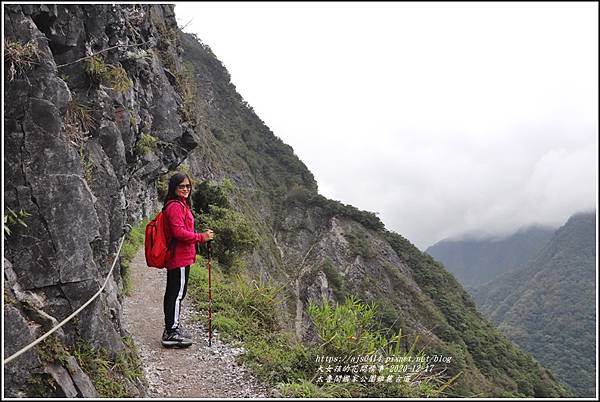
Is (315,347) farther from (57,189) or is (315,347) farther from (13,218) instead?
(13,218)

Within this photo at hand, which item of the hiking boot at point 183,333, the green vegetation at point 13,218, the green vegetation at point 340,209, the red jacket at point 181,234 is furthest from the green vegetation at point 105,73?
the green vegetation at point 340,209

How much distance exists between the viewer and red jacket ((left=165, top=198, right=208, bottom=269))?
6.14 metres

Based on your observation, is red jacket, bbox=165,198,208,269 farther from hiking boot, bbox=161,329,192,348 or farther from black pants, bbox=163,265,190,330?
hiking boot, bbox=161,329,192,348

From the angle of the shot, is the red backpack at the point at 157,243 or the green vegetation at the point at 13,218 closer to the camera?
the green vegetation at the point at 13,218

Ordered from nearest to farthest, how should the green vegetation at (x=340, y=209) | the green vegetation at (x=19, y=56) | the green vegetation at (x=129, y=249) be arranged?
the green vegetation at (x=19, y=56), the green vegetation at (x=129, y=249), the green vegetation at (x=340, y=209)

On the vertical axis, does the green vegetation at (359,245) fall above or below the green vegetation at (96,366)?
above

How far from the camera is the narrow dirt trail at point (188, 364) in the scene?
239 inches

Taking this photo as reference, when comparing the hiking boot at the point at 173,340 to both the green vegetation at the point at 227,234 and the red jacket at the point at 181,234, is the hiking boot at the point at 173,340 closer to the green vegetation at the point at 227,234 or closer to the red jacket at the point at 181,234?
the red jacket at the point at 181,234

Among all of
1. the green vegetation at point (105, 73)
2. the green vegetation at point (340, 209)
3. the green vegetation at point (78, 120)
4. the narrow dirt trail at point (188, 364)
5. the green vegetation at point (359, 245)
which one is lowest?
the narrow dirt trail at point (188, 364)

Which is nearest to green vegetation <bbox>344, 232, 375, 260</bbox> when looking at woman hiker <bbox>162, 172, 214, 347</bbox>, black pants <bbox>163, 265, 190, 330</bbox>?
black pants <bbox>163, 265, 190, 330</bbox>

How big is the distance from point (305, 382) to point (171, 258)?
2.60 m

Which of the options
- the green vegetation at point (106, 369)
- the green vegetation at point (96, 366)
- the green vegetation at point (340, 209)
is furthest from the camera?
the green vegetation at point (340, 209)

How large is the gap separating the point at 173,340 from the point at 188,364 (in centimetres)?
53

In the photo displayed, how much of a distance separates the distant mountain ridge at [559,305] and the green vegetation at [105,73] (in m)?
47.7
